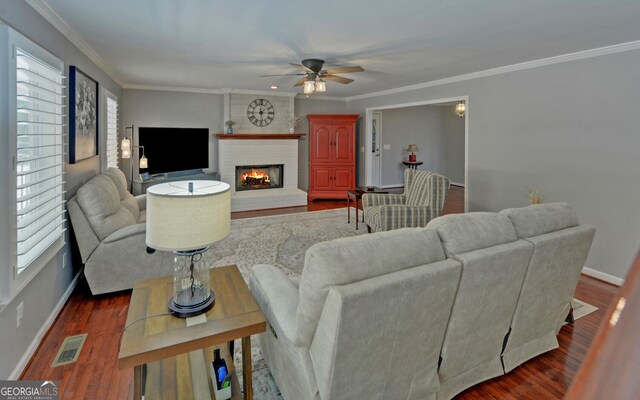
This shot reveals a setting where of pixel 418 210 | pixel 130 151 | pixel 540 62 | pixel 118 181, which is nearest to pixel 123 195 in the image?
pixel 118 181

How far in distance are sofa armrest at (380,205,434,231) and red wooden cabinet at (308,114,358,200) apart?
3432 mm

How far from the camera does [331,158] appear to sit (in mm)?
7770

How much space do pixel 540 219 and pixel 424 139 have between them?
805cm

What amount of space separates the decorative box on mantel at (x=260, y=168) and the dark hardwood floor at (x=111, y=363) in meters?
3.81

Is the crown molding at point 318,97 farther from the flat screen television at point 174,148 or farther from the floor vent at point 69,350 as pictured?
the floor vent at point 69,350

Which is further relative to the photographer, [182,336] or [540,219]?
[540,219]

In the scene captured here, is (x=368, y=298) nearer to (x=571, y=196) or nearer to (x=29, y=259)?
(x=29, y=259)

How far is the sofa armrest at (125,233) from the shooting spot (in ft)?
9.95

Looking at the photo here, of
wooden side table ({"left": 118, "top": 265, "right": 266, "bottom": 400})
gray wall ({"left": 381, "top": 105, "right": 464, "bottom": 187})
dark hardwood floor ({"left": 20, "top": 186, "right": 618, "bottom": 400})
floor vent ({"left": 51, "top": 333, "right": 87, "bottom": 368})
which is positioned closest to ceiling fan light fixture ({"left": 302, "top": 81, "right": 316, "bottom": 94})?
wooden side table ({"left": 118, "top": 265, "right": 266, "bottom": 400})

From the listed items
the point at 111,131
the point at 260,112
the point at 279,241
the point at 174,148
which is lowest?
the point at 279,241

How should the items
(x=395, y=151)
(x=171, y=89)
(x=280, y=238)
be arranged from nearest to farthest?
(x=280, y=238)
(x=171, y=89)
(x=395, y=151)

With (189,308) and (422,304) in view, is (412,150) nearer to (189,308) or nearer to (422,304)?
(422,304)

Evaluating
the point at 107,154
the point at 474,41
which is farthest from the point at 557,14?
the point at 107,154

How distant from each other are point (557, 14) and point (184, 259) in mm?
3138
